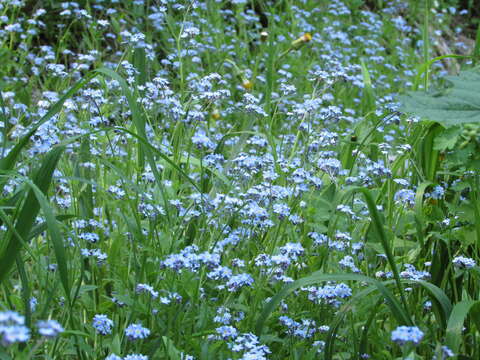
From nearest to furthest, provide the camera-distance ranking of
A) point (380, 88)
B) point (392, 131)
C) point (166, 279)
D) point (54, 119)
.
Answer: point (166, 279), point (54, 119), point (392, 131), point (380, 88)

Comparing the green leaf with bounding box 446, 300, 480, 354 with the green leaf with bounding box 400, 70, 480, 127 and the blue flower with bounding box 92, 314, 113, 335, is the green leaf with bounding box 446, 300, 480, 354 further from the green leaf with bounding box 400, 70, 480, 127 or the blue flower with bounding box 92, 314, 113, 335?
the blue flower with bounding box 92, 314, 113, 335

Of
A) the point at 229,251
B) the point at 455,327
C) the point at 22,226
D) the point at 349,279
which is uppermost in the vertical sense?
the point at 22,226

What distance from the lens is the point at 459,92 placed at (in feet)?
7.36

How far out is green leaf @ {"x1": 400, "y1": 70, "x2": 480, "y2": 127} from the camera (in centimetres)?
217

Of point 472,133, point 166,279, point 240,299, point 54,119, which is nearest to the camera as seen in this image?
point 472,133

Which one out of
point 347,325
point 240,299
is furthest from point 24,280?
point 347,325

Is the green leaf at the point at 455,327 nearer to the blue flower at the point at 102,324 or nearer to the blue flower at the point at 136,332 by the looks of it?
the blue flower at the point at 136,332

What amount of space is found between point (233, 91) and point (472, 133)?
11.9ft

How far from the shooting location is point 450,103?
2242 millimetres

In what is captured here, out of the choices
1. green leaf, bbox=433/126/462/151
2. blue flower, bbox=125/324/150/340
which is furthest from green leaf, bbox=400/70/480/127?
blue flower, bbox=125/324/150/340

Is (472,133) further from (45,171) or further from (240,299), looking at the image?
(45,171)

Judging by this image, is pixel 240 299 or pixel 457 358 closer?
pixel 457 358

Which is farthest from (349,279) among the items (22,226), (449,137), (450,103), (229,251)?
(22,226)

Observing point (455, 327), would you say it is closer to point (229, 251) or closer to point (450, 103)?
point (450, 103)
